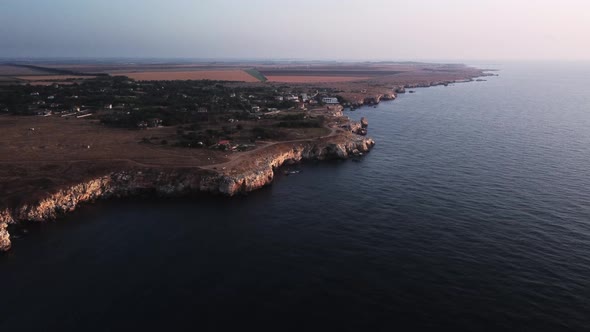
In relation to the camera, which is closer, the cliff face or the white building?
the cliff face

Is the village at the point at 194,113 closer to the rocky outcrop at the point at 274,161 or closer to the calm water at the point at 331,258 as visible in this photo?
the rocky outcrop at the point at 274,161

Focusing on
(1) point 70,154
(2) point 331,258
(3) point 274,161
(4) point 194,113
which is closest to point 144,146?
(1) point 70,154

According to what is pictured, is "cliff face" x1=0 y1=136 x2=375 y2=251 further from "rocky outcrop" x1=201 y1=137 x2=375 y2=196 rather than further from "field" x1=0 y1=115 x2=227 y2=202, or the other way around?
"field" x1=0 y1=115 x2=227 y2=202

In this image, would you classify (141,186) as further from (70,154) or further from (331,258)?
(331,258)

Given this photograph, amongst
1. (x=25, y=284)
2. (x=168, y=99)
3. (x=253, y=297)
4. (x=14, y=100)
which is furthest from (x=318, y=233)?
(x=14, y=100)

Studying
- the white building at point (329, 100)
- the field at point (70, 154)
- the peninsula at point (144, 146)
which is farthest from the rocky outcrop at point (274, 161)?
the white building at point (329, 100)

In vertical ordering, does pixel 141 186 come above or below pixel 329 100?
below

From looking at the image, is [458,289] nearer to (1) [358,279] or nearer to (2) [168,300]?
(1) [358,279]

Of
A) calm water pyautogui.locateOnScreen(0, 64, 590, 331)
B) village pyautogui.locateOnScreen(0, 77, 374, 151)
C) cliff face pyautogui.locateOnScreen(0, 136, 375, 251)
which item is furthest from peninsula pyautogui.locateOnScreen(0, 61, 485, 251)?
calm water pyautogui.locateOnScreen(0, 64, 590, 331)
